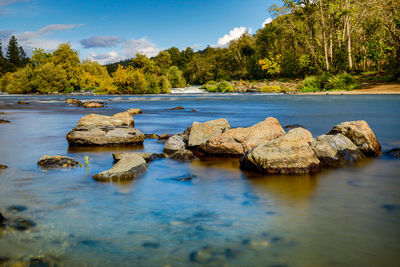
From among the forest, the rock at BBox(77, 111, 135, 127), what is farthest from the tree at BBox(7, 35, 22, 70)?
the rock at BBox(77, 111, 135, 127)

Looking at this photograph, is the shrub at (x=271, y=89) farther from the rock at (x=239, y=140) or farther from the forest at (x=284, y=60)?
the rock at (x=239, y=140)

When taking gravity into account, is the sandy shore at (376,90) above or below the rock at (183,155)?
above

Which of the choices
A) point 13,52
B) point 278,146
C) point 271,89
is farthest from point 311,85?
point 13,52

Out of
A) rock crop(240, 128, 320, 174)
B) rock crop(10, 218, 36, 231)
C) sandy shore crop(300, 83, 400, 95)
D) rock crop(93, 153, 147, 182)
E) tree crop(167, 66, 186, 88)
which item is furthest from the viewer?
tree crop(167, 66, 186, 88)

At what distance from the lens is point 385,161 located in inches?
266

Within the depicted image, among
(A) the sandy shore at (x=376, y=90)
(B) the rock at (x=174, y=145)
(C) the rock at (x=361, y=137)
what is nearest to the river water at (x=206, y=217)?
(C) the rock at (x=361, y=137)

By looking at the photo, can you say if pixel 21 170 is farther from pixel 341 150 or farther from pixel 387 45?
pixel 387 45

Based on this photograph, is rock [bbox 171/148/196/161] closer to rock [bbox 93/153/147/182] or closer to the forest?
rock [bbox 93/153/147/182]

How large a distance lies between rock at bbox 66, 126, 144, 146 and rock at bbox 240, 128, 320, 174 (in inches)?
151

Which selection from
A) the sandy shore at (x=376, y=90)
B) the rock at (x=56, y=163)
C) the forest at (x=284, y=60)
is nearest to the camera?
the rock at (x=56, y=163)

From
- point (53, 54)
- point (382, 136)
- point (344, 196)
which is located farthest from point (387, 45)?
point (53, 54)

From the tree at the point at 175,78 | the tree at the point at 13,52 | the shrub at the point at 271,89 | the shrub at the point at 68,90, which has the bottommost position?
the shrub at the point at 271,89

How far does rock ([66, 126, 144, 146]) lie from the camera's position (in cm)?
854

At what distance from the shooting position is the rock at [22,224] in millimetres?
3479
